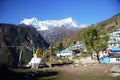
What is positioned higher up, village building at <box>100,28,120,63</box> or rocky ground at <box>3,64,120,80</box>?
village building at <box>100,28,120,63</box>

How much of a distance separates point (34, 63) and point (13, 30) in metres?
83.1

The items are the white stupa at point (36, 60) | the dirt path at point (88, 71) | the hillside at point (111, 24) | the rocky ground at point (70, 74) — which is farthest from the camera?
the hillside at point (111, 24)

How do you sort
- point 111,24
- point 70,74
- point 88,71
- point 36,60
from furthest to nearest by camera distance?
1. point 111,24
2. point 36,60
3. point 88,71
4. point 70,74

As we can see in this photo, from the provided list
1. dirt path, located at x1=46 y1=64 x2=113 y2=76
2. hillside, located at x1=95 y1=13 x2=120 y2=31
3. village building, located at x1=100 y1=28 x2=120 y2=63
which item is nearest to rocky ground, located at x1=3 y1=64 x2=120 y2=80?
dirt path, located at x1=46 y1=64 x2=113 y2=76

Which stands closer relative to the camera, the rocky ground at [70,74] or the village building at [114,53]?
the rocky ground at [70,74]

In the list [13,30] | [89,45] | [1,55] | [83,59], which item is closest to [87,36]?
[89,45]

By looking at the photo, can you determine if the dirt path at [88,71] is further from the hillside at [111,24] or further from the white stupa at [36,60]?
the hillside at [111,24]

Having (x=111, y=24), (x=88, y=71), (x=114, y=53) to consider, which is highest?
(x=111, y=24)

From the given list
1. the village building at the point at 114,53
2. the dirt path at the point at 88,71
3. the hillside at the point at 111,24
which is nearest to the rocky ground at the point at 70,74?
the dirt path at the point at 88,71

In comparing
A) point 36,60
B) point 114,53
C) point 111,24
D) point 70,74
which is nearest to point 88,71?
point 70,74

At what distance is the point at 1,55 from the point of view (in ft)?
65.8

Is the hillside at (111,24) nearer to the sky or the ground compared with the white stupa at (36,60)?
nearer to the sky

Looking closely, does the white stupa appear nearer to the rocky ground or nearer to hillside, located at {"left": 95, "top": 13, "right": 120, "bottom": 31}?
the rocky ground

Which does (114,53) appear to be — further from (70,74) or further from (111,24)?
(111,24)
